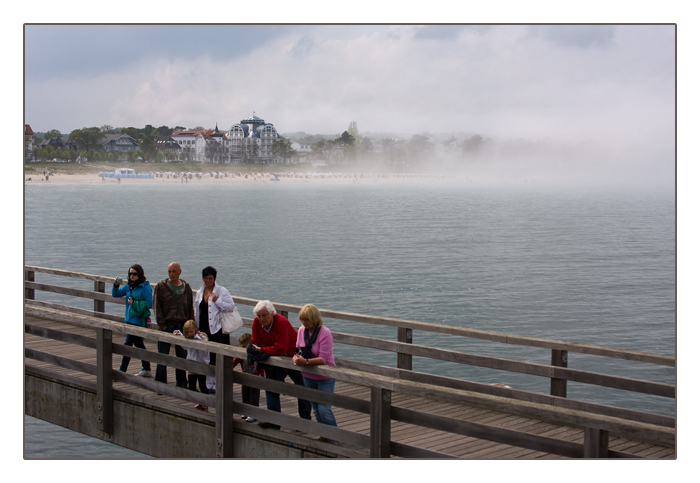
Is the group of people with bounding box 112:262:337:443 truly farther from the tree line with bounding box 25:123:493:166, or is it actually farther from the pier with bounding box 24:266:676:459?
the tree line with bounding box 25:123:493:166

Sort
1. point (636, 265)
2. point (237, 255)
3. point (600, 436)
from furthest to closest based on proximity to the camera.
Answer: point (237, 255) < point (636, 265) < point (600, 436)

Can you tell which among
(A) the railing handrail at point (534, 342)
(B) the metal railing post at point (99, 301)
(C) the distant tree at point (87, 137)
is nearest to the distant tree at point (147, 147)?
(C) the distant tree at point (87, 137)

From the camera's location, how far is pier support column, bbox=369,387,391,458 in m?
6.60

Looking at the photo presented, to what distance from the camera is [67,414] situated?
9477mm

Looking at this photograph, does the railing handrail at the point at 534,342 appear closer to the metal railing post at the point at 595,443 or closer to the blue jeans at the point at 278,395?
the blue jeans at the point at 278,395

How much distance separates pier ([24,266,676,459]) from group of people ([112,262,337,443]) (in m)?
0.15

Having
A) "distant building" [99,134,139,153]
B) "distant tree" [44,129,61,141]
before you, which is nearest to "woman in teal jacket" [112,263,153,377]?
"distant tree" [44,129,61,141]

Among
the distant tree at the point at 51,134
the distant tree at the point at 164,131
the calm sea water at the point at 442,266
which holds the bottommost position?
the calm sea water at the point at 442,266

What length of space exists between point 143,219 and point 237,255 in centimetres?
5219

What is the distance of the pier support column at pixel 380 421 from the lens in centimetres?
660

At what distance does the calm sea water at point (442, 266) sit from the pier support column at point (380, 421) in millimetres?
11230

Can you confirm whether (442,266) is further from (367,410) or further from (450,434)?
(367,410)
